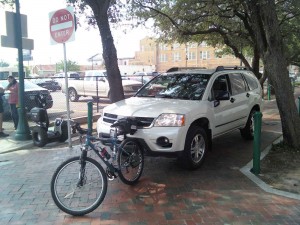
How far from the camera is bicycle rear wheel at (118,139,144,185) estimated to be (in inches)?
205

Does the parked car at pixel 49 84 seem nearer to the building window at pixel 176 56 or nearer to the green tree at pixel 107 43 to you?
the green tree at pixel 107 43

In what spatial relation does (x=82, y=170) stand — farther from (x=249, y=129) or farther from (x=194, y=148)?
(x=249, y=129)

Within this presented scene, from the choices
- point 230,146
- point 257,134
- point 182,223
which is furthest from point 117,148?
point 230,146

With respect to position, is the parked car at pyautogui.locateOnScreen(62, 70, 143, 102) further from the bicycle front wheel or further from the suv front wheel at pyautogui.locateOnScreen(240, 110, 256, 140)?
the bicycle front wheel

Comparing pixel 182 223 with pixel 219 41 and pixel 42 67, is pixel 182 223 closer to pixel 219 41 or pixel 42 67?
pixel 219 41

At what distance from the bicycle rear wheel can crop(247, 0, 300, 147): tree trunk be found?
330 cm

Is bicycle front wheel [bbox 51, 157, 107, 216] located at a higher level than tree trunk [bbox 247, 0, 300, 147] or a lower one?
lower

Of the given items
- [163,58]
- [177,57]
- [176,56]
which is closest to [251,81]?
[177,57]

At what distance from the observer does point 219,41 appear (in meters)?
22.4

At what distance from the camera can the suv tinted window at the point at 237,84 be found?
774 cm

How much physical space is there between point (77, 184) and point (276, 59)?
4.64 meters

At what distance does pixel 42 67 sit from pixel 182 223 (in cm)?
10949

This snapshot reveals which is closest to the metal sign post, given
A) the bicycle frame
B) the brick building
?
the bicycle frame

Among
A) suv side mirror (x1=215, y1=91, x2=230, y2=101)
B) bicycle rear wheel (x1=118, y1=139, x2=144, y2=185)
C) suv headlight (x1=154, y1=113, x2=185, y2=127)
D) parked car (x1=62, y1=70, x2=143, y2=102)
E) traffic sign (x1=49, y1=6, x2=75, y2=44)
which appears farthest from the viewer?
parked car (x1=62, y1=70, x2=143, y2=102)
